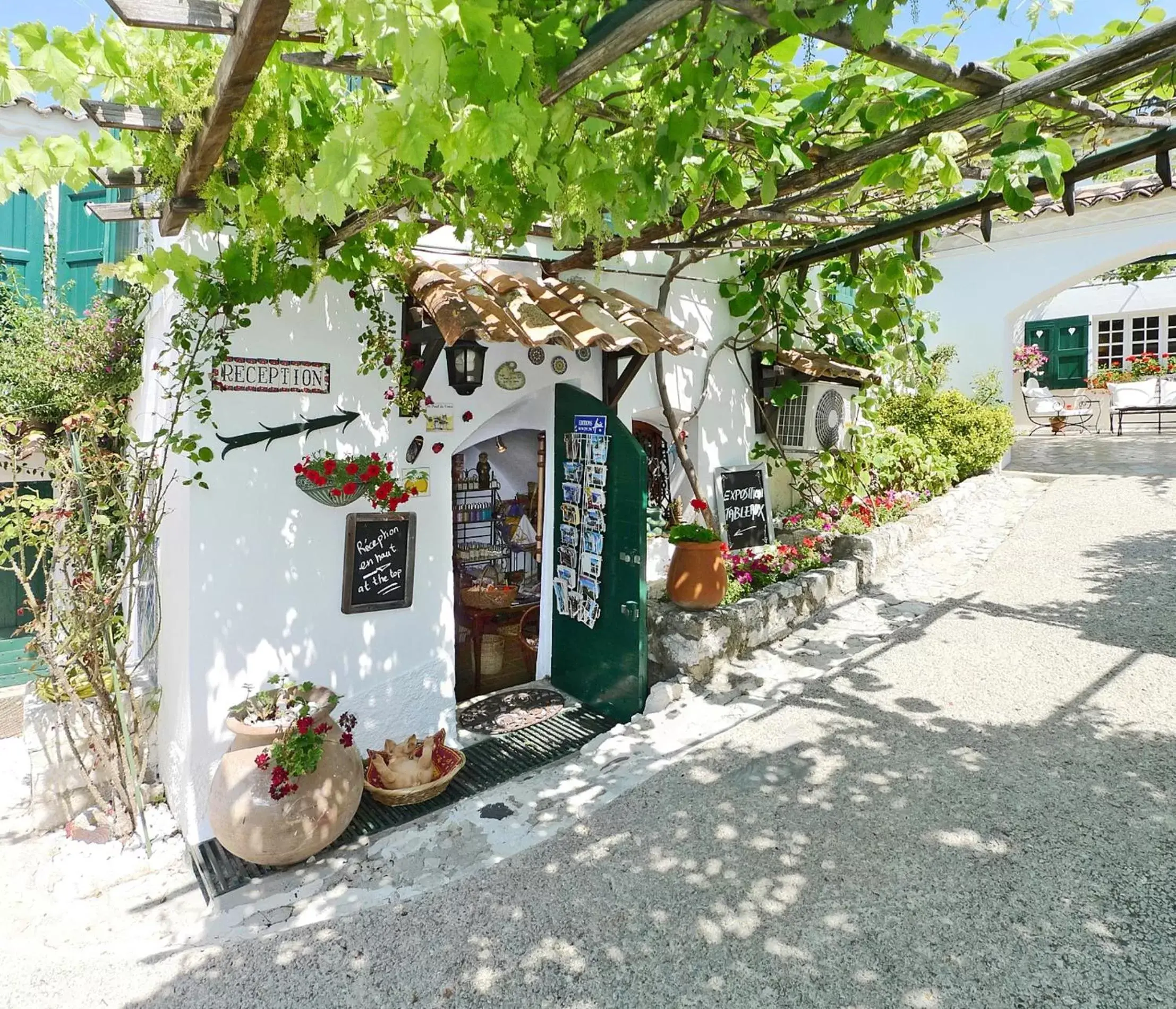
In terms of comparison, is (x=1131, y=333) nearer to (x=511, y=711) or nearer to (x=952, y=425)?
(x=952, y=425)

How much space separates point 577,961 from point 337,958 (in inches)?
42.3

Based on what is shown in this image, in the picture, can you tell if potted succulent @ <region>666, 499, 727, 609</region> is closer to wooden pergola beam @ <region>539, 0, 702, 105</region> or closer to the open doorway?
the open doorway

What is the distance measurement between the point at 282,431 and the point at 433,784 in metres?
2.41

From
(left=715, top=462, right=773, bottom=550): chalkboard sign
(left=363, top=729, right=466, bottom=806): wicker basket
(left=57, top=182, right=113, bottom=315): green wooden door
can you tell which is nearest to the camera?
(left=363, top=729, right=466, bottom=806): wicker basket

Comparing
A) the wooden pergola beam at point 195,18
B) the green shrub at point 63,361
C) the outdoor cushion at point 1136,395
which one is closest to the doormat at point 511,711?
the green shrub at point 63,361

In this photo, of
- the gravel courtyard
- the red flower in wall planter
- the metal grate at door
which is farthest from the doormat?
the red flower in wall planter

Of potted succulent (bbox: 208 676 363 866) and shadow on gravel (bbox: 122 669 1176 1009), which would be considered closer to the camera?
shadow on gravel (bbox: 122 669 1176 1009)

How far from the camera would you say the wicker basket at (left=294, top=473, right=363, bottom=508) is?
4414mm

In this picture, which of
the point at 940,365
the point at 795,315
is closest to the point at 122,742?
the point at 795,315

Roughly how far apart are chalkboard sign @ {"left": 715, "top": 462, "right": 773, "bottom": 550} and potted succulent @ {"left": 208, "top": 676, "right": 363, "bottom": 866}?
4.26 metres

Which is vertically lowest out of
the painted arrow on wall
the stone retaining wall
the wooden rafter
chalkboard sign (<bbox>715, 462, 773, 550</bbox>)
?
the stone retaining wall

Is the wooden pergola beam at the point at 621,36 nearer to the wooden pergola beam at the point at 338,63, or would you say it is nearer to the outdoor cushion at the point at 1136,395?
the wooden pergola beam at the point at 338,63

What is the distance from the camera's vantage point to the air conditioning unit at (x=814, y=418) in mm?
7230

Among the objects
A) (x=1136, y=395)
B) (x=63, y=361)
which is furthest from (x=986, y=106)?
(x=1136, y=395)
